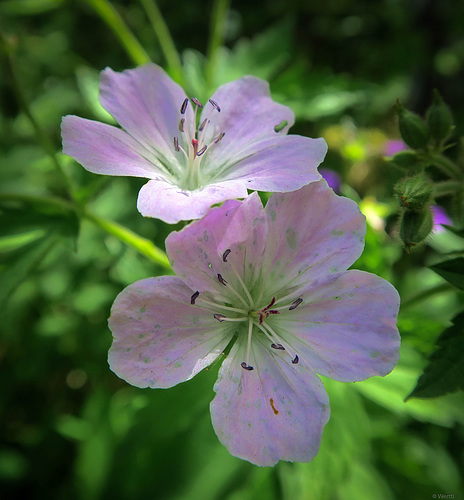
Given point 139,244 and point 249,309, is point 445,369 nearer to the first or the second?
point 249,309

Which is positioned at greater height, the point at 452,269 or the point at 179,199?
the point at 179,199

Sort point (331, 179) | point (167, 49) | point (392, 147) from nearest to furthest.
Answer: point (167, 49) → point (331, 179) → point (392, 147)

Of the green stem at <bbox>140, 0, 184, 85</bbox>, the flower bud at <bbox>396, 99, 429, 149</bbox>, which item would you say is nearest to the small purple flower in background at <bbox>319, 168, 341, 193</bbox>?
the green stem at <bbox>140, 0, 184, 85</bbox>

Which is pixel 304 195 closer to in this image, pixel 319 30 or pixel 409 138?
pixel 409 138

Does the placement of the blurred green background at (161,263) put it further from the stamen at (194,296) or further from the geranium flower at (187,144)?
the stamen at (194,296)

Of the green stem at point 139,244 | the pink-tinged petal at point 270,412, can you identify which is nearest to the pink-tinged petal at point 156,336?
the pink-tinged petal at point 270,412

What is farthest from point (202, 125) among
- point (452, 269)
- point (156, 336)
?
point (452, 269)

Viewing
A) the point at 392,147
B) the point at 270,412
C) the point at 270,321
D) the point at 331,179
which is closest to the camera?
the point at 270,412
